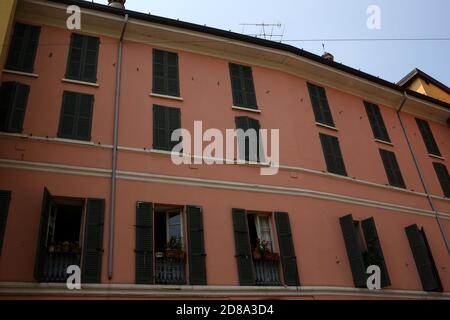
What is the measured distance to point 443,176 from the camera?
17.5 metres

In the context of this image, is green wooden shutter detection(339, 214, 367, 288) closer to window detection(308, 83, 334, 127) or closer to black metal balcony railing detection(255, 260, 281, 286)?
black metal balcony railing detection(255, 260, 281, 286)

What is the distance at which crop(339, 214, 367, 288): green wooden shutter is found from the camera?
1233 centimetres

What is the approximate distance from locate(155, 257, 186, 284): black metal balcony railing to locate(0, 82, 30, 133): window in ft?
15.1

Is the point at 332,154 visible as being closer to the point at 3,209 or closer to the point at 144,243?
the point at 144,243

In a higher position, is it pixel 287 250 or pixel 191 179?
pixel 191 179

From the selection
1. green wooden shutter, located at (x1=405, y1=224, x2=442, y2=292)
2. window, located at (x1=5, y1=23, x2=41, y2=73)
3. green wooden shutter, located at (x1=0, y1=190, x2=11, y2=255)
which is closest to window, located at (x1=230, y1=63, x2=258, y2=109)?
window, located at (x1=5, y1=23, x2=41, y2=73)

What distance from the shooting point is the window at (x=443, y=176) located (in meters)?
17.1

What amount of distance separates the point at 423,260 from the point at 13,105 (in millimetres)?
11998

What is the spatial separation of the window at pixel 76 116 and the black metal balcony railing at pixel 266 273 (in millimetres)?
5284

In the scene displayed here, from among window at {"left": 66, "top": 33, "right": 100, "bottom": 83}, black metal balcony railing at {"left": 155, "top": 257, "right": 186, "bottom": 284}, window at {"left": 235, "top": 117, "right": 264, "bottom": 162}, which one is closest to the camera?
black metal balcony railing at {"left": 155, "top": 257, "right": 186, "bottom": 284}

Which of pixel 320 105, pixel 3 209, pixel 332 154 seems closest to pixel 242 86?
pixel 320 105
